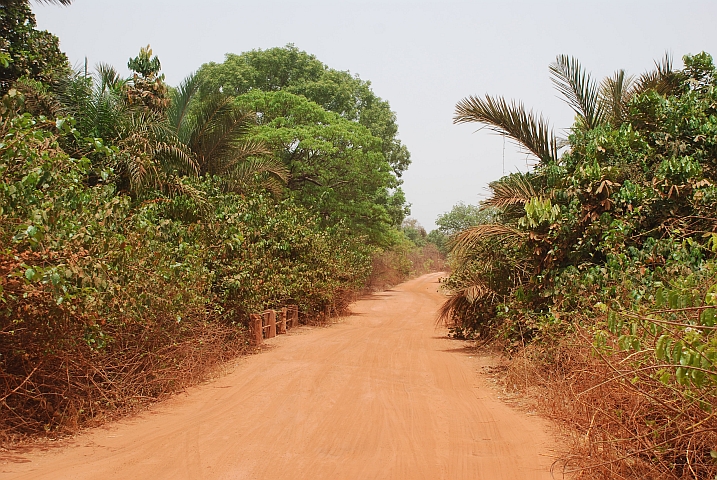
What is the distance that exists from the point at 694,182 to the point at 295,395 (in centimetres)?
628

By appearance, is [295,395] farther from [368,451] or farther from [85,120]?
[85,120]

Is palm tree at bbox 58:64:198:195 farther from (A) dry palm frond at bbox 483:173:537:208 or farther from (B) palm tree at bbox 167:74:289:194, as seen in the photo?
(A) dry palm frond at bbox 483:173:537:208

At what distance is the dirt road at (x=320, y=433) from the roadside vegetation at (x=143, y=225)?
71 centimetres

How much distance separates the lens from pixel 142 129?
11.8m

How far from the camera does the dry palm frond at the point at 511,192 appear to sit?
36.7ft

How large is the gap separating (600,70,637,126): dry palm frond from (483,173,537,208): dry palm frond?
6.52 ft

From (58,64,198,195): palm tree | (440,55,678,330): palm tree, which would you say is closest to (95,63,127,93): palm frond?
(58,64,198,195): palm tree

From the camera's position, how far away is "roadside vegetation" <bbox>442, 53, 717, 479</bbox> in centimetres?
449

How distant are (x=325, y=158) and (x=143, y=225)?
55.7ft

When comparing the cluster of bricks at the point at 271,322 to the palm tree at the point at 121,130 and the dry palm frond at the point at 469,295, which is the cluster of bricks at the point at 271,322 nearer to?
the palm tree at the point at 121,130

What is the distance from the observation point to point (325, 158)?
81.0 feet

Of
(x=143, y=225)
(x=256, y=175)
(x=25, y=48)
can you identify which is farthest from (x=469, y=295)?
(x=25, y=48)

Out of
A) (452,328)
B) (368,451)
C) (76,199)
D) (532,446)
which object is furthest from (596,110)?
(76,199)

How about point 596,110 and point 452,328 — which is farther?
point 452,328
